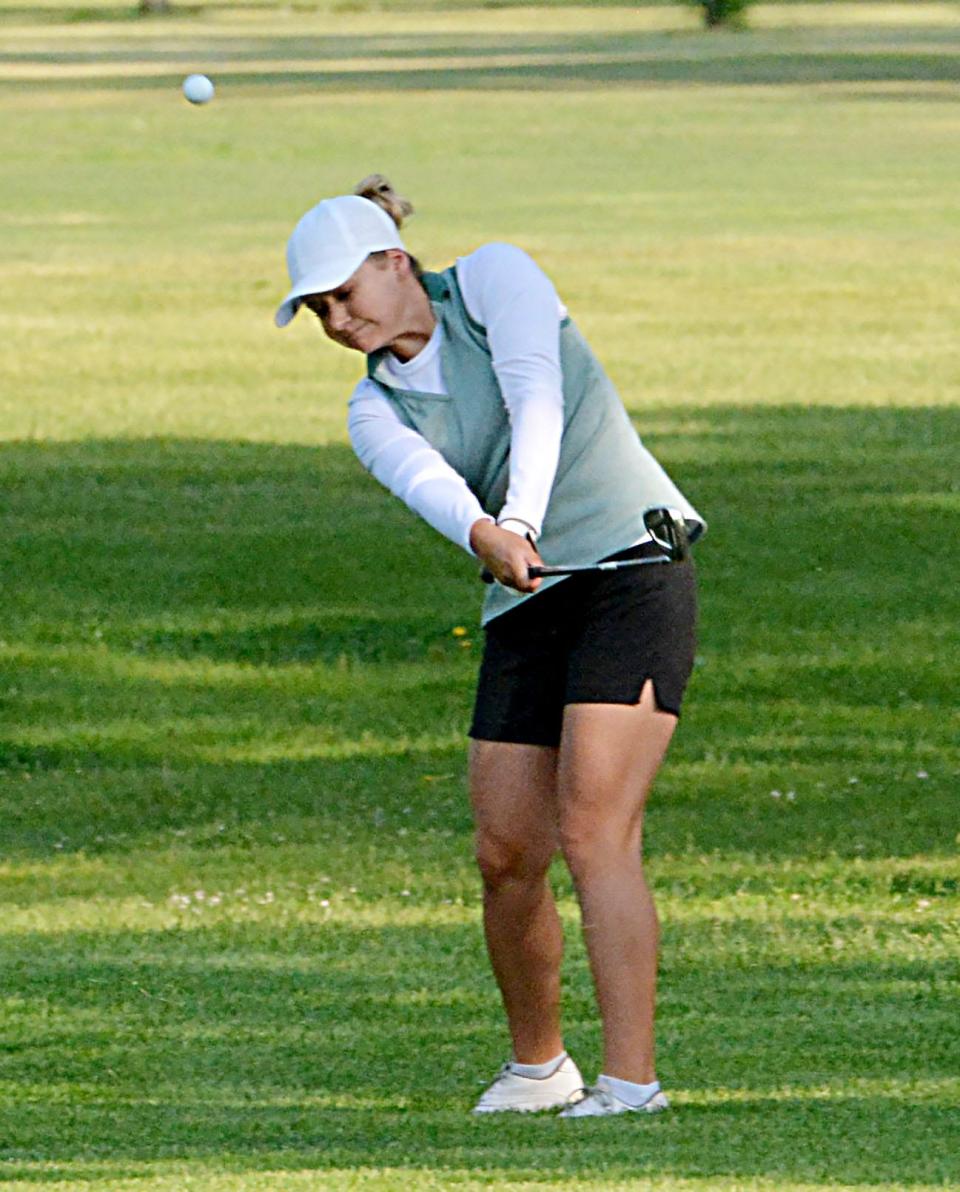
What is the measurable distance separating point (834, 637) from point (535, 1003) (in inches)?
292

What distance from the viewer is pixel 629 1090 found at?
634 centimetres

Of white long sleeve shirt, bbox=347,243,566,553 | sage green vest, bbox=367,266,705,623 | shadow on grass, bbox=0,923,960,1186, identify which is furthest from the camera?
sage green vest, bbox=367,266,705,623

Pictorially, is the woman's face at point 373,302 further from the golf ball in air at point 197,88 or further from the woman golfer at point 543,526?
the golf ball in air at point 197,88

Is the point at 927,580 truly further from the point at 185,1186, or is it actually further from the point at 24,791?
the point at 185,1186

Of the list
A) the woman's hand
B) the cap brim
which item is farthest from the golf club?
the cap brim

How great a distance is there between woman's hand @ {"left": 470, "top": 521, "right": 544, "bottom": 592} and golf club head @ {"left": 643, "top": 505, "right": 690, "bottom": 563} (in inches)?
12.7

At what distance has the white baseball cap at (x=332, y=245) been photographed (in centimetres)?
616

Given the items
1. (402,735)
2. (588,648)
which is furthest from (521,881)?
(402,735)

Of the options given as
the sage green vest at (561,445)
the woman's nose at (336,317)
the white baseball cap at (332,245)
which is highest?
the white baseball cap at (332,245)

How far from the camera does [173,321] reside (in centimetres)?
2694

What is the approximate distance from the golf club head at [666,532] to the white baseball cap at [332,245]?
2.43 ft

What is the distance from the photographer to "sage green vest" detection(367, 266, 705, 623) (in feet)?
20.6

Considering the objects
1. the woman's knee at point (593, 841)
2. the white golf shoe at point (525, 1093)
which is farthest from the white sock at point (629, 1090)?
the woman's knee at point (593, 841)

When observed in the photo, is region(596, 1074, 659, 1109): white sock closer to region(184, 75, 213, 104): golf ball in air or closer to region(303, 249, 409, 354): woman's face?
region(303, 249, 409, 354): woman's face
